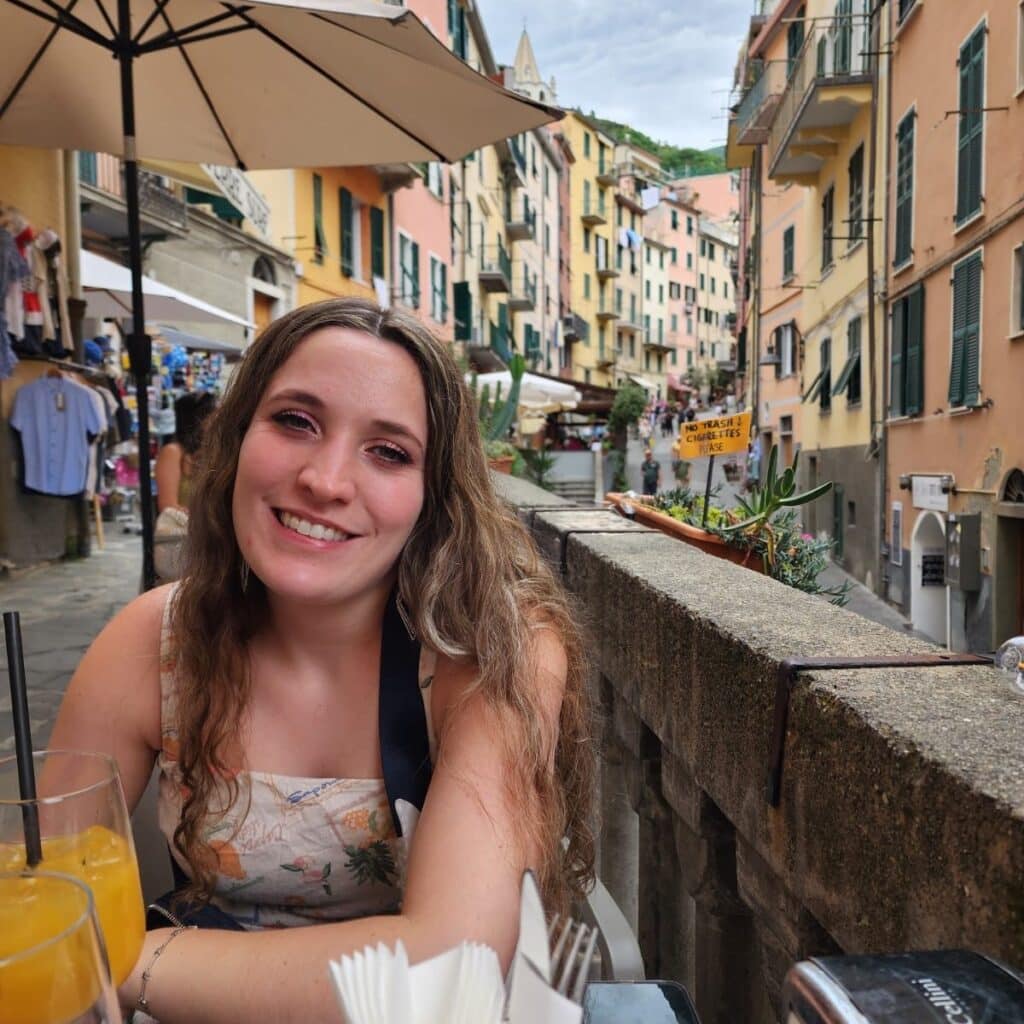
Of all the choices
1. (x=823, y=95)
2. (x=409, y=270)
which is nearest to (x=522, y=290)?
(x=409, y=270)

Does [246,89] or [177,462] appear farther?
[177,462]

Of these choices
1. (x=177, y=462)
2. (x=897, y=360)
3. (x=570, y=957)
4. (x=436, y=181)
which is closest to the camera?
(x=570, y=957)

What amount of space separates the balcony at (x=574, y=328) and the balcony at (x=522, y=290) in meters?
Answer: 8.93

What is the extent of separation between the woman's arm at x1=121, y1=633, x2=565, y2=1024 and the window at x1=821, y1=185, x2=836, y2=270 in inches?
715

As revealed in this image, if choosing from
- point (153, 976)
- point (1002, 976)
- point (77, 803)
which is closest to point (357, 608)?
point (153, 976)

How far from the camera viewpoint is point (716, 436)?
3.45 metres

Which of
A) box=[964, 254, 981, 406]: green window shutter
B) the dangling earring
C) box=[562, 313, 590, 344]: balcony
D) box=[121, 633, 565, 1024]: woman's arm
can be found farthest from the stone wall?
box=[562, 313, 590, 344]: balcony

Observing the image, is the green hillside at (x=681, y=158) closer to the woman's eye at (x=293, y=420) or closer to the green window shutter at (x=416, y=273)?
the green window shutter at (x=416, y=273)

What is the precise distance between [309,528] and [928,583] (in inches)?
483

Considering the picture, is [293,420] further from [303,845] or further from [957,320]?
[957,320]

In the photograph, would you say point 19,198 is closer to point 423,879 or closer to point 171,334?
point 171,334

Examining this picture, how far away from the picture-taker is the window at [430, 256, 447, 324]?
22547 millimetres

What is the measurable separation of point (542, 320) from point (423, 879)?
40.4m

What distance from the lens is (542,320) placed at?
40.6m
